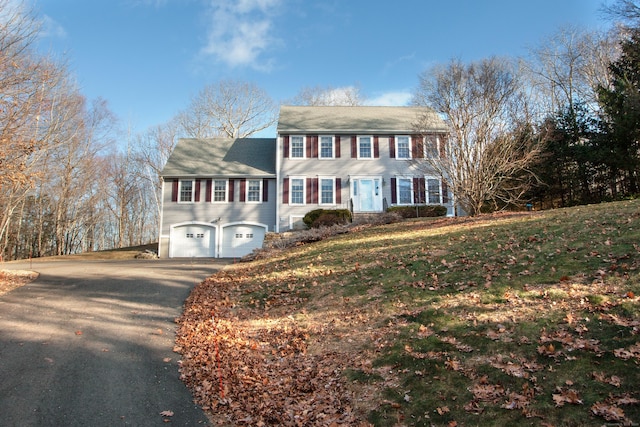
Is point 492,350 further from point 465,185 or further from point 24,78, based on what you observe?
point 24,78

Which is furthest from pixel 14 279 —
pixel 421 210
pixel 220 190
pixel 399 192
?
pixel 399 192

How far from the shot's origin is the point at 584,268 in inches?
268

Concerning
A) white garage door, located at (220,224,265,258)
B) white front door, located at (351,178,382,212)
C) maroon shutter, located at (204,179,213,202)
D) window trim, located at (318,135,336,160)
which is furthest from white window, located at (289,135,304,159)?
maroon shutter, located at (204,179,213,202)

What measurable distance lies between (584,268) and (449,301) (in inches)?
89.2

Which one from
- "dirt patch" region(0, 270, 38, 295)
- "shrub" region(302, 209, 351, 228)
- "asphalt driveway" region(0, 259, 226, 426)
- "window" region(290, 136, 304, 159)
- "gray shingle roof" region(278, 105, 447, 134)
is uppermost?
"gray shingle roof" region(278, 105, 447, 134)

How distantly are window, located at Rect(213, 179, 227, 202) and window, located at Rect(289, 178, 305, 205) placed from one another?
4180 millimetres

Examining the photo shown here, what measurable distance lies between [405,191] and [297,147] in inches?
279

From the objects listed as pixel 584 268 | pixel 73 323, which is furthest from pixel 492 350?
pixel 73 323

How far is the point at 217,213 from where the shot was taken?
83.8ft

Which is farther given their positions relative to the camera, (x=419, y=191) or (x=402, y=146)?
(x=402, y=146)

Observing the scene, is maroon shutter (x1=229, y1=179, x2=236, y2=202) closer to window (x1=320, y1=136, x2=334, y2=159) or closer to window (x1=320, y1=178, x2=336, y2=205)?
window (x1=320, y1=178, x2=336, y2=205)

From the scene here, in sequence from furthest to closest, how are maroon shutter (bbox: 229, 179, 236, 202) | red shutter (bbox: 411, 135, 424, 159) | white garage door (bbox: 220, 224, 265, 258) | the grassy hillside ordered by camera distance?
maroon shutter (bbox: 229, 179, 236, 202) < white garage door (bbox: 220, 224, 265, 258) < red shutter (bbox: 411, 135, 424, 159) < the grassy hillside

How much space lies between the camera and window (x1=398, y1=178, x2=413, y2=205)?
80.8ft

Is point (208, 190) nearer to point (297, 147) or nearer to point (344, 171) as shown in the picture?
point (297, 147)
